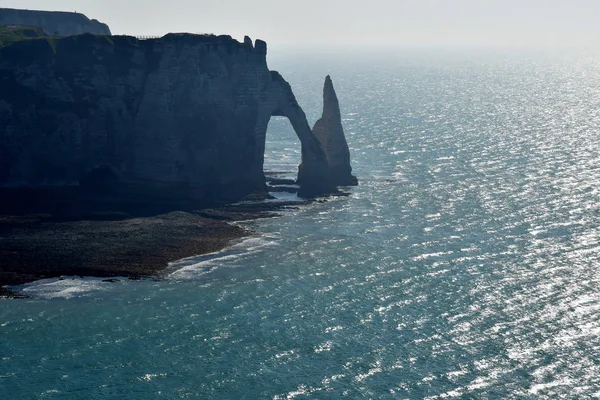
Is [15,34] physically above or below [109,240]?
above

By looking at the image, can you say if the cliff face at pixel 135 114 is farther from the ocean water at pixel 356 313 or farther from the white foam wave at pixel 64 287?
the white foam wave at pixel 64 287

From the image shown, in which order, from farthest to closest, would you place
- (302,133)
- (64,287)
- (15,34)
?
1. (15,34)
2. (302,133)
3. (64,287)

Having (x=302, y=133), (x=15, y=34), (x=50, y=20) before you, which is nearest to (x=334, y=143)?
(x=302, y=133)

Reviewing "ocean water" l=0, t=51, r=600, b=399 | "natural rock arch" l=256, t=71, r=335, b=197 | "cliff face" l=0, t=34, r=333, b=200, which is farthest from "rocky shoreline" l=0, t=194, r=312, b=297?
"natural rock arch" l=256, t=71, r=335, b=197

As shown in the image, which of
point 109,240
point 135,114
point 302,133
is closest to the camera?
point 109,240

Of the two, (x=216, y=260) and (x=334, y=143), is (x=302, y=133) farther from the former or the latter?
(x=216, y=260)
